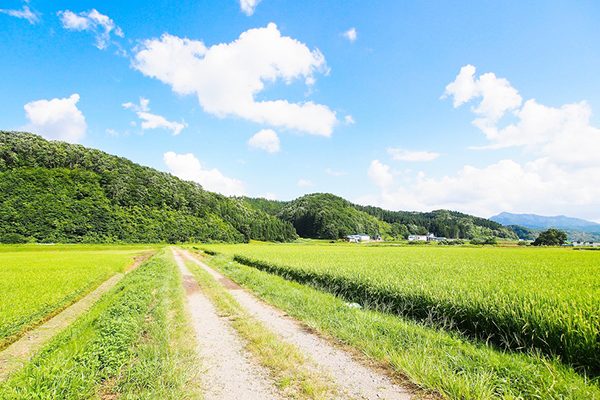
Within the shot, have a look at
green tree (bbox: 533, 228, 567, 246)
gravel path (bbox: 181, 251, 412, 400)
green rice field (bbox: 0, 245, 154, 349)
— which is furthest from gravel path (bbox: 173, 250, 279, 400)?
green tree (bbox: 533, 228, 567, 246)

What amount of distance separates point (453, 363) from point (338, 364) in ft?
6.99

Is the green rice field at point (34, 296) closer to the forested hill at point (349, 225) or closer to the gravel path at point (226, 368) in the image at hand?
the gravel path at point (226, 368)

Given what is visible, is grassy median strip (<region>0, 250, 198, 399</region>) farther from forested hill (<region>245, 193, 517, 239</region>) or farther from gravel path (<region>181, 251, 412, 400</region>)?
forested hill (<region>245, 193, 517, 239</region>)

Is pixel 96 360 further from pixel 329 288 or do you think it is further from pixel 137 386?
pixel 329 288

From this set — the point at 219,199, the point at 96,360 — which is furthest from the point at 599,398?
the point at 219,199

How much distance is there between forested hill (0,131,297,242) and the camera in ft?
235

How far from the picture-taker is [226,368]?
5.11 metres

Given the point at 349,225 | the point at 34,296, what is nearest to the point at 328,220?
the point at 349,225

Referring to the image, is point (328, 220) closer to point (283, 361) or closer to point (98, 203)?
point (98, 203)

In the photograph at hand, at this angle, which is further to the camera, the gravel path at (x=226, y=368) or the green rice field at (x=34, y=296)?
the green rice field at (x=34, y=296)

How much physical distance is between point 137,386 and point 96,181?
381 ft

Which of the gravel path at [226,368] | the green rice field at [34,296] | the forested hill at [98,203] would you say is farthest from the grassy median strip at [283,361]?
the forested hill at [98,203]

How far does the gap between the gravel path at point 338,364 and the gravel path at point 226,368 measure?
3.84 feet

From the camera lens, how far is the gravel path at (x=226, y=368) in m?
4.21
